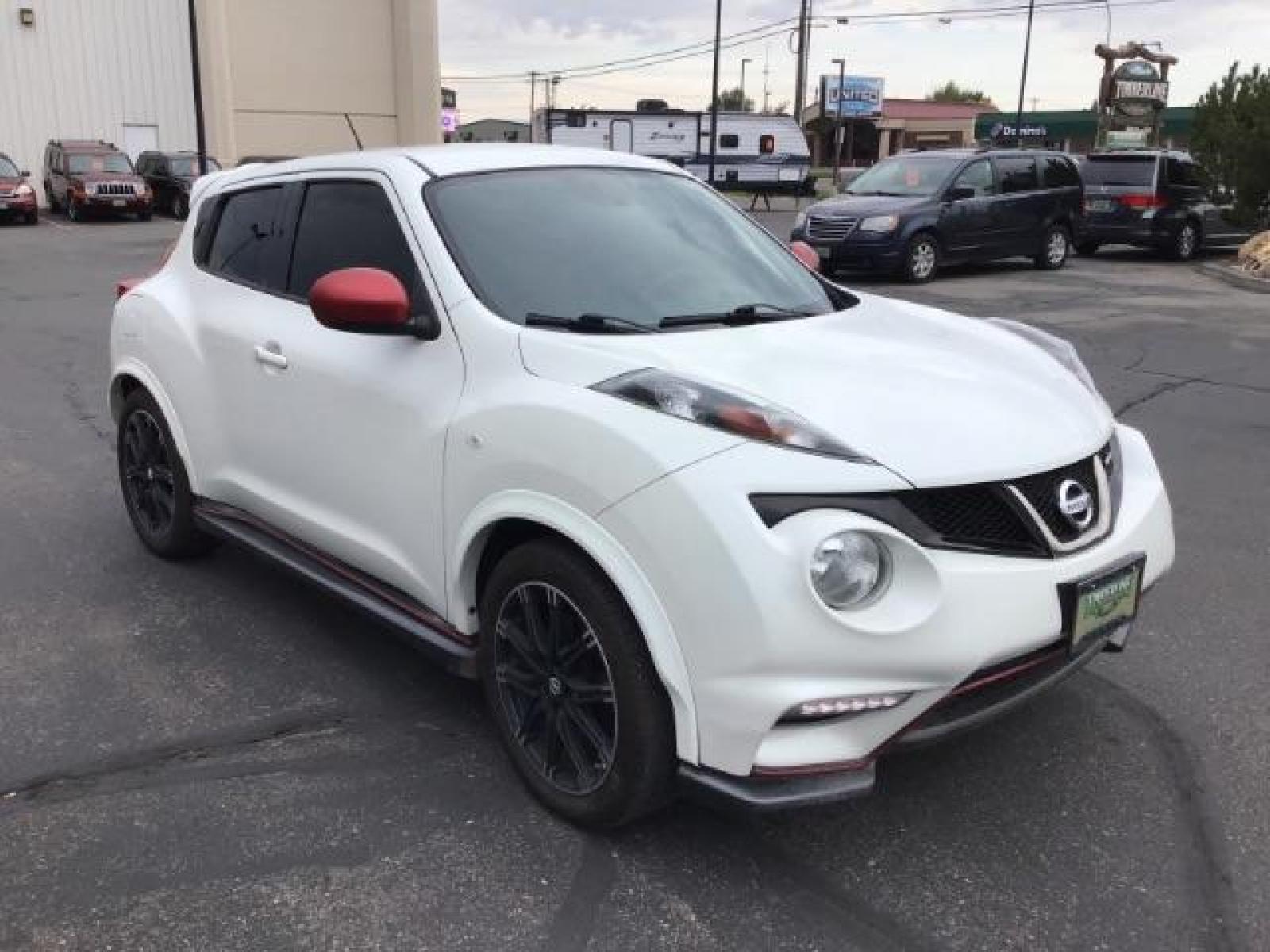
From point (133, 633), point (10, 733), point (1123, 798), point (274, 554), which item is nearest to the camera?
point (1123, 798)

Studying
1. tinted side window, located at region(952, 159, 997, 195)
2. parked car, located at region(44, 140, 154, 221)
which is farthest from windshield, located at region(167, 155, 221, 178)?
tinted side window, located at region(952, 159, 997, 195)

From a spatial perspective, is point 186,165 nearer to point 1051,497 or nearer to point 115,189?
point 115,189

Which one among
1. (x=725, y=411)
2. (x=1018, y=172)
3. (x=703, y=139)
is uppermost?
(x=703, y=139)

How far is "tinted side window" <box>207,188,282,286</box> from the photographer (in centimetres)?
424

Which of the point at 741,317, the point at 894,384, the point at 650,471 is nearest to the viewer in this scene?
the point at 650,471

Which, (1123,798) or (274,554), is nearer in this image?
(1123,798)

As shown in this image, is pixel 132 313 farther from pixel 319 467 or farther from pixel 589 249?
pixel 589 249

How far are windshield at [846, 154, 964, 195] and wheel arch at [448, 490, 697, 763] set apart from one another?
1433cm

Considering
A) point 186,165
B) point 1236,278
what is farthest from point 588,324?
point 186,165

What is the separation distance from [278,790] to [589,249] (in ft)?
5.95

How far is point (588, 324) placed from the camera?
3.22 metres

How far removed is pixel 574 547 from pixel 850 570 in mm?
698

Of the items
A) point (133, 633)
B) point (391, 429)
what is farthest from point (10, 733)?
point (391, 429)

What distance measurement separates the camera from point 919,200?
15.9 metres
